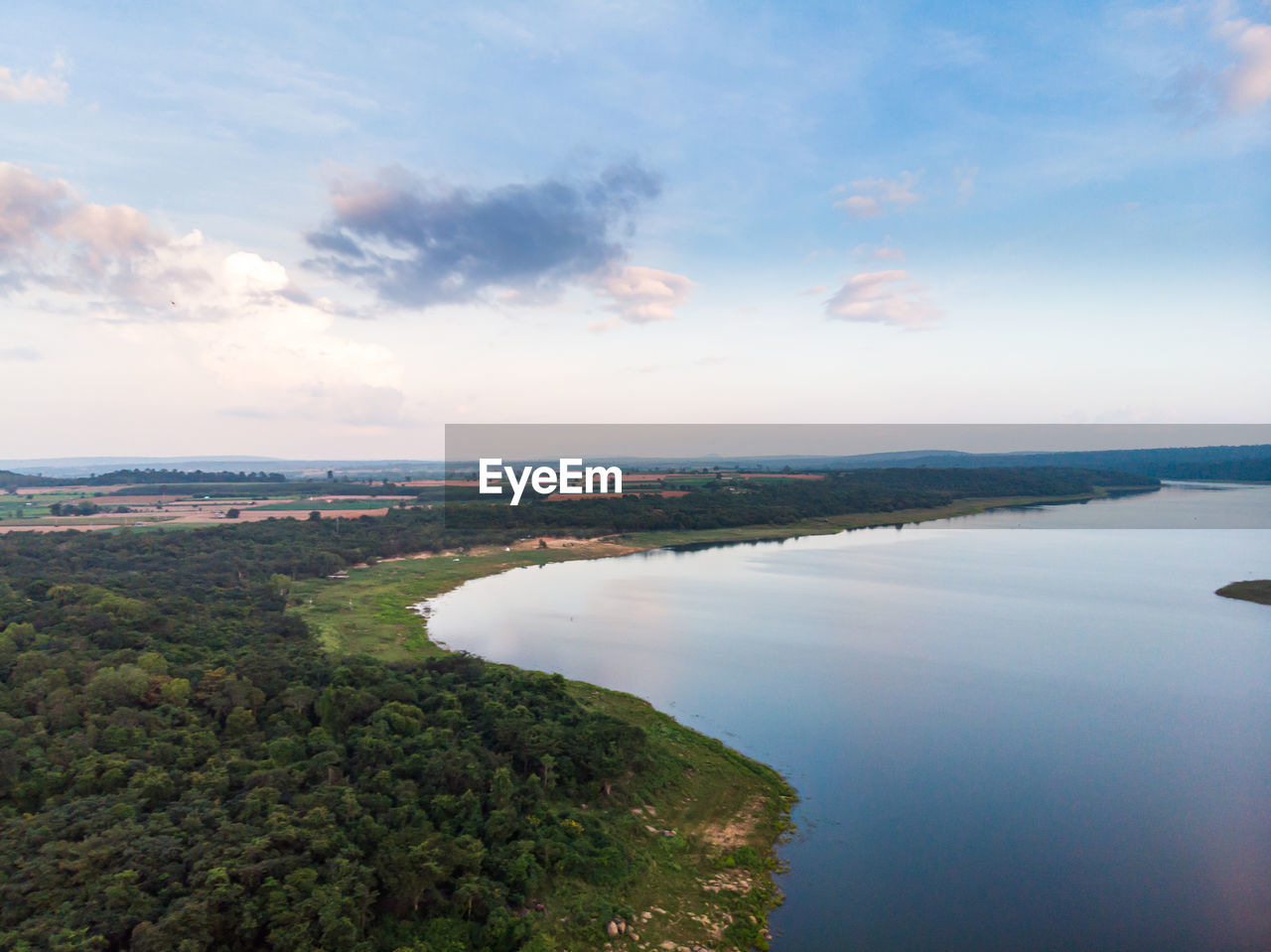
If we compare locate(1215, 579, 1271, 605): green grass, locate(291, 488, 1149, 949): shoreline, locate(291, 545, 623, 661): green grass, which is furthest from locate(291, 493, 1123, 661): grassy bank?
locate(1215, 579, 1271, 605): green grass

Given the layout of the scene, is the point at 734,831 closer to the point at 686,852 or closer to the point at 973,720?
the point at 686,852

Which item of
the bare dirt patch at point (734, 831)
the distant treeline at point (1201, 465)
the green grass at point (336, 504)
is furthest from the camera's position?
the distant treeline at point (1201, 465)

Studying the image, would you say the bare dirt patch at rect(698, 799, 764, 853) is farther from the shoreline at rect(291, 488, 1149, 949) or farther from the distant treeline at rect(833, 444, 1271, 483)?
the distant treeline at rect(833, 444, 1271, 483)

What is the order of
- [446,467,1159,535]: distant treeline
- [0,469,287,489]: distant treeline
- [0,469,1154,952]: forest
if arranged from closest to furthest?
[0,469,1154,952]: forest, [446,467,1159,535]: distant treeline, [0,469,287,489]: distant treeline

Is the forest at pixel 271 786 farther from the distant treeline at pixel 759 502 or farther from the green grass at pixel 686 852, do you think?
the distant treeline at pixel 759 502

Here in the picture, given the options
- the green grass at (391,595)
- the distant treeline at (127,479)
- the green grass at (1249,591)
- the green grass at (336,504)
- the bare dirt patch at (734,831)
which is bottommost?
the bare dirt patch at (734,831)

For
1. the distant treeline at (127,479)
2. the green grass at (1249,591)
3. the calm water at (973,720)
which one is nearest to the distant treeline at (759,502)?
the calm water at (973,720)

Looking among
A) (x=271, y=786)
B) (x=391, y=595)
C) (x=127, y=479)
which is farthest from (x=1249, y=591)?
(x=127, y=479)
